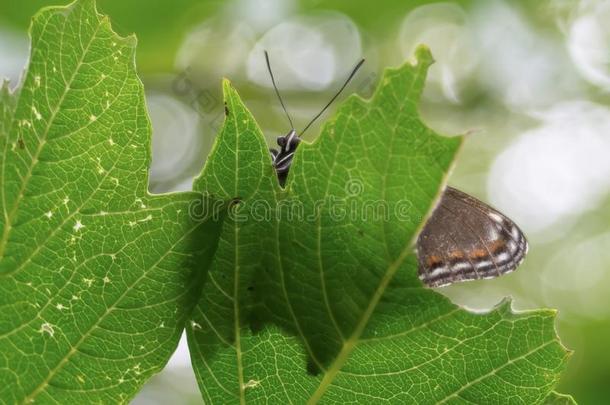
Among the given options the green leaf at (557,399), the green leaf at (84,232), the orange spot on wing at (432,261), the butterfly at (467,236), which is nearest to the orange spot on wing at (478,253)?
the butterfly at (467,236)

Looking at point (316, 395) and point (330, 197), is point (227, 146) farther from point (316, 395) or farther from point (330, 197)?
Result: point (316, 395)

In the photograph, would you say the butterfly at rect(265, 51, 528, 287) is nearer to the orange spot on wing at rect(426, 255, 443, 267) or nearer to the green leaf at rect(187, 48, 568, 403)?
the orange spot on wing at rect(426, 255, 443, 267)

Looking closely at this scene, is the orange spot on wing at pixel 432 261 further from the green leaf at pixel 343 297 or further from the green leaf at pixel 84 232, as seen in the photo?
the green leaf at pixel 84 232

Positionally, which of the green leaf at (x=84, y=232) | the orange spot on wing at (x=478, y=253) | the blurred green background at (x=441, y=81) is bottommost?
the green leaf at (x=84, y=232)

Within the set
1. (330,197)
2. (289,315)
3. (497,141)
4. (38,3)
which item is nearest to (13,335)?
(289,315)

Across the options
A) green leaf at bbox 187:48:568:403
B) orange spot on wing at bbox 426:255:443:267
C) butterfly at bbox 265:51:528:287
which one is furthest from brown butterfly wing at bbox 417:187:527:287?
green leaf at bbox 187:48:568:403

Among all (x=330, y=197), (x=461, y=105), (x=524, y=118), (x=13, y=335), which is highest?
(x=524, y=118)

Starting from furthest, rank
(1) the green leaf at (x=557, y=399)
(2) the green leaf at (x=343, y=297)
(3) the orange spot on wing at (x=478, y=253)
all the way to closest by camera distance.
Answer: (3) the orange spot on wing at (x=478, y=253), (1) the green leaf at (x=557, y=399), (2) the green leaf at (x=343, y=297)
